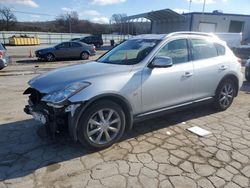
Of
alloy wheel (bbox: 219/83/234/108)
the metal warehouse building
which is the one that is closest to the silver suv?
alloy wheel (bbox: 219/83/234/108)

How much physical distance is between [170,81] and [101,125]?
1.44m

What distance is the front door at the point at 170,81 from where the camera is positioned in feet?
13.3

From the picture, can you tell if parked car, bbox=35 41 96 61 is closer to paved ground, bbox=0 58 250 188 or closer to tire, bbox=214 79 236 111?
paved ground, bbox=0 58 250 188

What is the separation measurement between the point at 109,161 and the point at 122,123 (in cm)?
65

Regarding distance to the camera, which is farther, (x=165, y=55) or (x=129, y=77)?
(x=165, y=55)

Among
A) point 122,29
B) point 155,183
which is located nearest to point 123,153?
point 155,183

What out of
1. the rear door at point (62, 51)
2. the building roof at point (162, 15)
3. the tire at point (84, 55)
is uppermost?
the building roof at point (162, 15)

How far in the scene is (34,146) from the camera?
3.94 m

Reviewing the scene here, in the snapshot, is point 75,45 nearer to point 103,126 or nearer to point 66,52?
point 66,52

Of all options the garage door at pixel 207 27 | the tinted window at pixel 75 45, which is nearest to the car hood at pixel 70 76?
the tinted window at pixel 75 45

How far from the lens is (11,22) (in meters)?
62.3

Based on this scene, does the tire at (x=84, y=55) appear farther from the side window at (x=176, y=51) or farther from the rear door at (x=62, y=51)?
the side window at (x=176, y=51)

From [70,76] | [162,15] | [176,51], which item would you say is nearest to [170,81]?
[176,51]

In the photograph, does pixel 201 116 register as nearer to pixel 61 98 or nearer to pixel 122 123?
pixel 122 123
